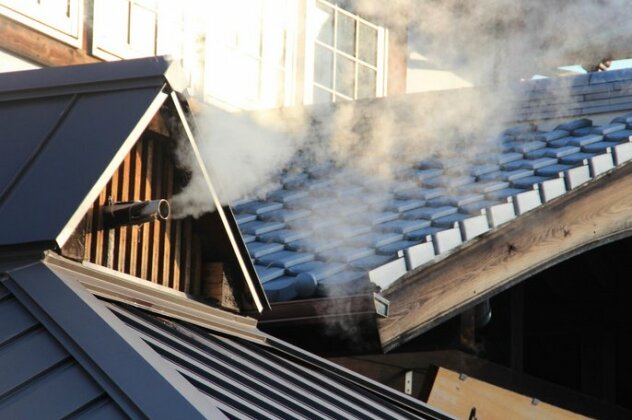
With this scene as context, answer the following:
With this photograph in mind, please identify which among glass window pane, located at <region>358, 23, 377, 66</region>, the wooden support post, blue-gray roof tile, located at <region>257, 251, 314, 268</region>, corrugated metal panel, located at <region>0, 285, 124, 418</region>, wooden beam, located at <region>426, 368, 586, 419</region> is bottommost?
wooden beam, located at <region>426, 368, 586, 419</region>

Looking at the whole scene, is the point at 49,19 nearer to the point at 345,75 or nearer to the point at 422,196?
the point at 422,196

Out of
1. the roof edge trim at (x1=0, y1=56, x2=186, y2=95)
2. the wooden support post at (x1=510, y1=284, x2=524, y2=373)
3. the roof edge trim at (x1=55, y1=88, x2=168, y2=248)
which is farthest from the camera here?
the wooden support post at (x1=510, y1=284, x2=524, y2=373)

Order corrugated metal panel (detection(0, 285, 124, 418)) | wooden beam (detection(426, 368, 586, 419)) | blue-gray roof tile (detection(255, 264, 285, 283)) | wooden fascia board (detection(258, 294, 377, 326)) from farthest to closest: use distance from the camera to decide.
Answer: wooden beam (detection(426, 368, 586, 419)), blue-gray roof tile (detection(255, 264, 285, 283)), wooden fascia board (detection(258, 294, 377, 326)), corrugated metal panel (detection(0, 285, 124, 418))

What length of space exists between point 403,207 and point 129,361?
3.01 m

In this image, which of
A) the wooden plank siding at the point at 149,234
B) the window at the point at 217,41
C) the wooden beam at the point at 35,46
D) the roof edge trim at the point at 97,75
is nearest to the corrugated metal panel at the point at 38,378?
the wooden plank siding at the point at 149,234

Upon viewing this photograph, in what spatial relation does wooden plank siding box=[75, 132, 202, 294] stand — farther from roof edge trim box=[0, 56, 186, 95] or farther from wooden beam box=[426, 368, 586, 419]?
wooden beam box=[426, 368, 586, 419]

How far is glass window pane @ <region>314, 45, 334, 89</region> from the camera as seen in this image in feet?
40.3

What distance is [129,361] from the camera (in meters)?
3.39

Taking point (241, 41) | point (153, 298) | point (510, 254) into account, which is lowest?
point (153, 298)

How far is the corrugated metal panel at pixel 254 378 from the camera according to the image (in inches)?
→ 148

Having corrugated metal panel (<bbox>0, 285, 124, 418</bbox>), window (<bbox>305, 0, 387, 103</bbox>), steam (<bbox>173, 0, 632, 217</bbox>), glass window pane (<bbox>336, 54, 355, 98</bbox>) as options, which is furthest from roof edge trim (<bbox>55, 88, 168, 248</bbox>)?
glass window pane (<bbox>336, 54, 355, 98</bbox>)

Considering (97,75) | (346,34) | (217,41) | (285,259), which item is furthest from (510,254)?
(346,34)

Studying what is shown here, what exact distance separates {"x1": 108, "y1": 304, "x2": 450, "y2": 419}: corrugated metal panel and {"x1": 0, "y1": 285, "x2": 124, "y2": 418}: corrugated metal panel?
0.36 meters

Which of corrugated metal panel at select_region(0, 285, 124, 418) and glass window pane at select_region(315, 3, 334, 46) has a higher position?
glass window pane at select_region(315, 3, 334, 46)
